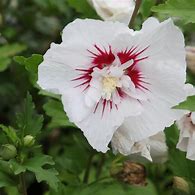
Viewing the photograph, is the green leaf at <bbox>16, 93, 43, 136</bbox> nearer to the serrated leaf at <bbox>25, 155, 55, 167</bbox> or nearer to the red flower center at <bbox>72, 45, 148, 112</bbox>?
the serrated leaf at <bbox>25, 155, 55, 167</bbox>

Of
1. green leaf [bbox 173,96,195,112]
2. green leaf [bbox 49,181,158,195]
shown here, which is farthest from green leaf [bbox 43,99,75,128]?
green leaf [bbox 173,96,195,112]

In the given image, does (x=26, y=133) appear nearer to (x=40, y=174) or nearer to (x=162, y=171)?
(x=40, y=174)

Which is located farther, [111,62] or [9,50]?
[9,50]

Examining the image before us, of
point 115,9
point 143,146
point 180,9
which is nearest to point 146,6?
point 115,9

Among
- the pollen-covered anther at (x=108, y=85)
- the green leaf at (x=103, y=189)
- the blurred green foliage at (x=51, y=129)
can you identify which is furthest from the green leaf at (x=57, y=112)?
the pollen-covered anther at (x=108, y=85)

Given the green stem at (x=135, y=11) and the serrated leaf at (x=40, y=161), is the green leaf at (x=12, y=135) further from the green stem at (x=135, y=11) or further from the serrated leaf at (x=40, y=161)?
the green stem at (x=135, y=11)

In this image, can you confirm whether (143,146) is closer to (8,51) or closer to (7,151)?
(7,151)
